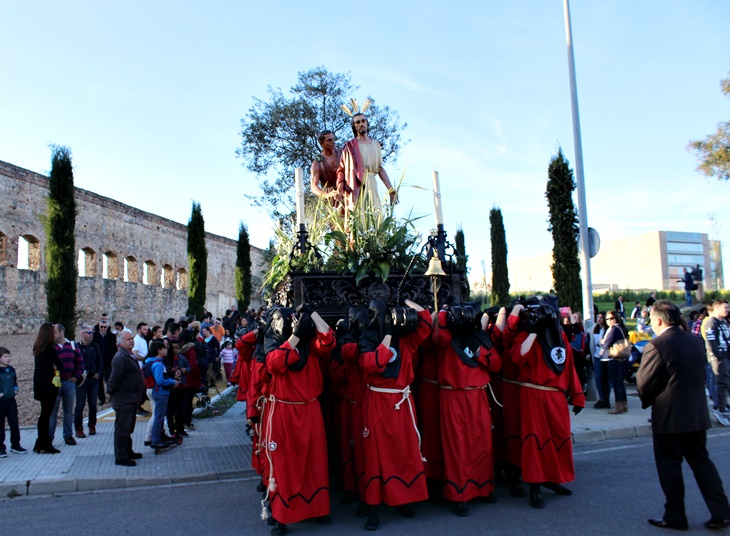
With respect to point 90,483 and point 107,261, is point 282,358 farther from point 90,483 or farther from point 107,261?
point 107,261

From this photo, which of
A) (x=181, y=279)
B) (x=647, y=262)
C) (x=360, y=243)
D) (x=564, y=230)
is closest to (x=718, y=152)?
(x=564, y=230)

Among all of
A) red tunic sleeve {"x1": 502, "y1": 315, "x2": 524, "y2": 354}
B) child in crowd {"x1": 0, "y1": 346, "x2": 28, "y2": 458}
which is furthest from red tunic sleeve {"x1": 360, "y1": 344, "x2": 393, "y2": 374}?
child in crowd {"x1": 0, "y1": 346, "x2": 28, "y2": 458}

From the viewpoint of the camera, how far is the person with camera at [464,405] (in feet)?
16.8

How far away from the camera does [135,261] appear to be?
90.2 feet

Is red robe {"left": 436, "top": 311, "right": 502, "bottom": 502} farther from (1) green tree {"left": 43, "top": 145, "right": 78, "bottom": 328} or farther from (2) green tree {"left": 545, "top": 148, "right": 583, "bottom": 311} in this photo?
(1) green tree {"left": 43, "top": 145, "right": 78, "bottom": 328}

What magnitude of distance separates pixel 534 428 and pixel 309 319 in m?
2.26

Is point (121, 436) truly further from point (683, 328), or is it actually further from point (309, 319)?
point (683, 328)

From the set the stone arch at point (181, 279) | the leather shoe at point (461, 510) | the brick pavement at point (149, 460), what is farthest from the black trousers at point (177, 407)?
the stone arch at point (181, 279)

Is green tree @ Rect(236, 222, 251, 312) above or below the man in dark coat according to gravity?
above

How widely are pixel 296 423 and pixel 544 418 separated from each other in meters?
2.24

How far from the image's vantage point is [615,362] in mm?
9891

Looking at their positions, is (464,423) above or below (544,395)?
below

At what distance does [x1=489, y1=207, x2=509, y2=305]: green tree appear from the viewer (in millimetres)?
28812

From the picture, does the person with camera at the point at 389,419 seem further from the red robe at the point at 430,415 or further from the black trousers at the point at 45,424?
the black trousers at the point at 45,424
